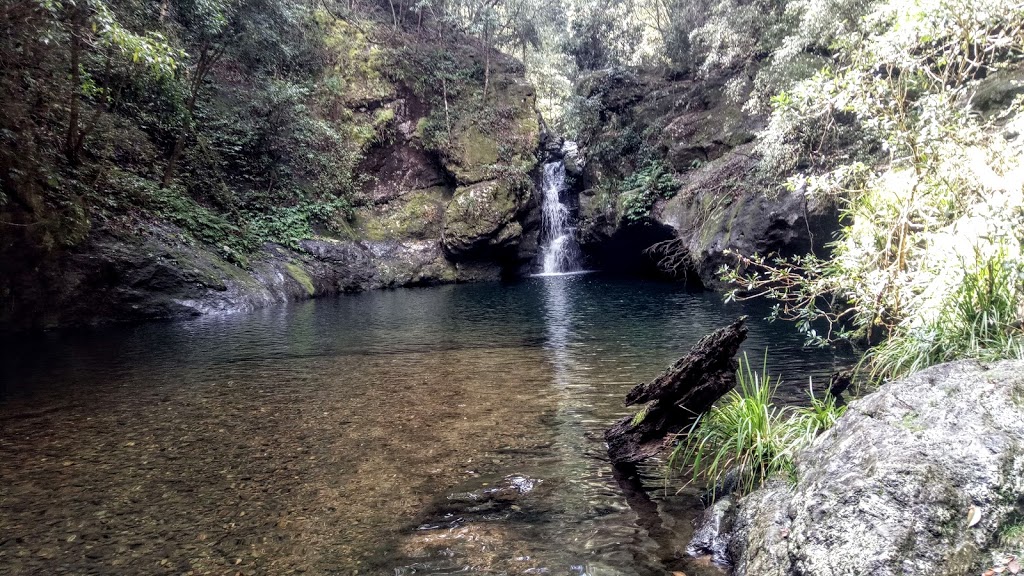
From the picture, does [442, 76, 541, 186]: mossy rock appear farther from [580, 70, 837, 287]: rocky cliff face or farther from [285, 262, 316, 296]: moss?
[285, 262, 316, 296]: moss

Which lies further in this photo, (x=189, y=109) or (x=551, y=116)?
(x=551, y=116)

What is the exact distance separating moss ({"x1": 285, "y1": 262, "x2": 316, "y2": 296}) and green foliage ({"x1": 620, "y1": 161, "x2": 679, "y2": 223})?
444 inches

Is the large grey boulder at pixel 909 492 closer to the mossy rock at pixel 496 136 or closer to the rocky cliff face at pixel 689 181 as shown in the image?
the rocky cliff face at pixel 689 181

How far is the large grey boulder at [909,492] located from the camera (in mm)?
2084

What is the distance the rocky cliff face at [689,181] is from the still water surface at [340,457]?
6.07m

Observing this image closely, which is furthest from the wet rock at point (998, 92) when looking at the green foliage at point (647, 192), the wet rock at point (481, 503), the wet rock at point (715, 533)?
the wet rock at point (481, 503)

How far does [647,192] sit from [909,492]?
19152 millimetres

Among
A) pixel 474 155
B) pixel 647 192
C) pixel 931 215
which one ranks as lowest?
pixel 931 215

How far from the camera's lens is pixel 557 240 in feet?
85.7

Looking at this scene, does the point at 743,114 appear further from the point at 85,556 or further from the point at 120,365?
the point at 85,556

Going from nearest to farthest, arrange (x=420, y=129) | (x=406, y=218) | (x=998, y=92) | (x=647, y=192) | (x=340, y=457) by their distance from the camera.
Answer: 1. (x=340, y=457)
2. (x=998, y=92)
3. (x=647, y=192)
4. (x=406, y=218)
5. (x=420, y=129)

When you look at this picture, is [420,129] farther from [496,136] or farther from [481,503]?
[481,503]

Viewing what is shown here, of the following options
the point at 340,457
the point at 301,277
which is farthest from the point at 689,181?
the point at 340,457

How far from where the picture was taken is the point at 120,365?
816cm
